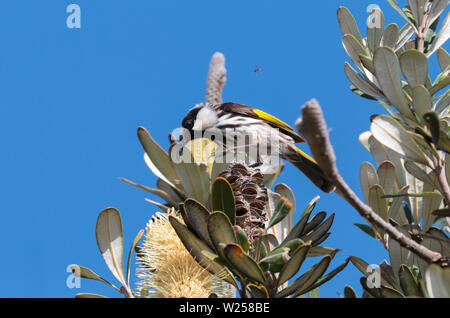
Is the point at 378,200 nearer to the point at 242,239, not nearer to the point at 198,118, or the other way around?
the point at 242,239

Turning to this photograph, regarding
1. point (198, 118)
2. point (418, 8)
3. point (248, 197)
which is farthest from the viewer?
point (198, 118)

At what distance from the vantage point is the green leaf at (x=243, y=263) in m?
1.65

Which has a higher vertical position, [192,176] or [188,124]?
[188,124]

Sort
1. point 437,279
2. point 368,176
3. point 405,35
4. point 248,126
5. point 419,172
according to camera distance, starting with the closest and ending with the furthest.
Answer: point 437,279 < point 419,172 < point 368,176 < point 405,35 < point 248,126

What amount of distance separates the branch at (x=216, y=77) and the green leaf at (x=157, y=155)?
55cm

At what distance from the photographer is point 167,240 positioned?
2.05 m

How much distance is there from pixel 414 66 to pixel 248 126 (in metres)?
2.38

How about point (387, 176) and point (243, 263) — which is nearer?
point (243, 263)

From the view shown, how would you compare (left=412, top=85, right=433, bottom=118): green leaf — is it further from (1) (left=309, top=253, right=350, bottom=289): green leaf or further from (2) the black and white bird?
(2) the black and white bird

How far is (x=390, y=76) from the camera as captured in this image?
1.90m

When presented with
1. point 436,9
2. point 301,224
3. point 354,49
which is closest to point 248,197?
point 301,224

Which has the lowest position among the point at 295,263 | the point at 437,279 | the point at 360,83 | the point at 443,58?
the point at 437,279
